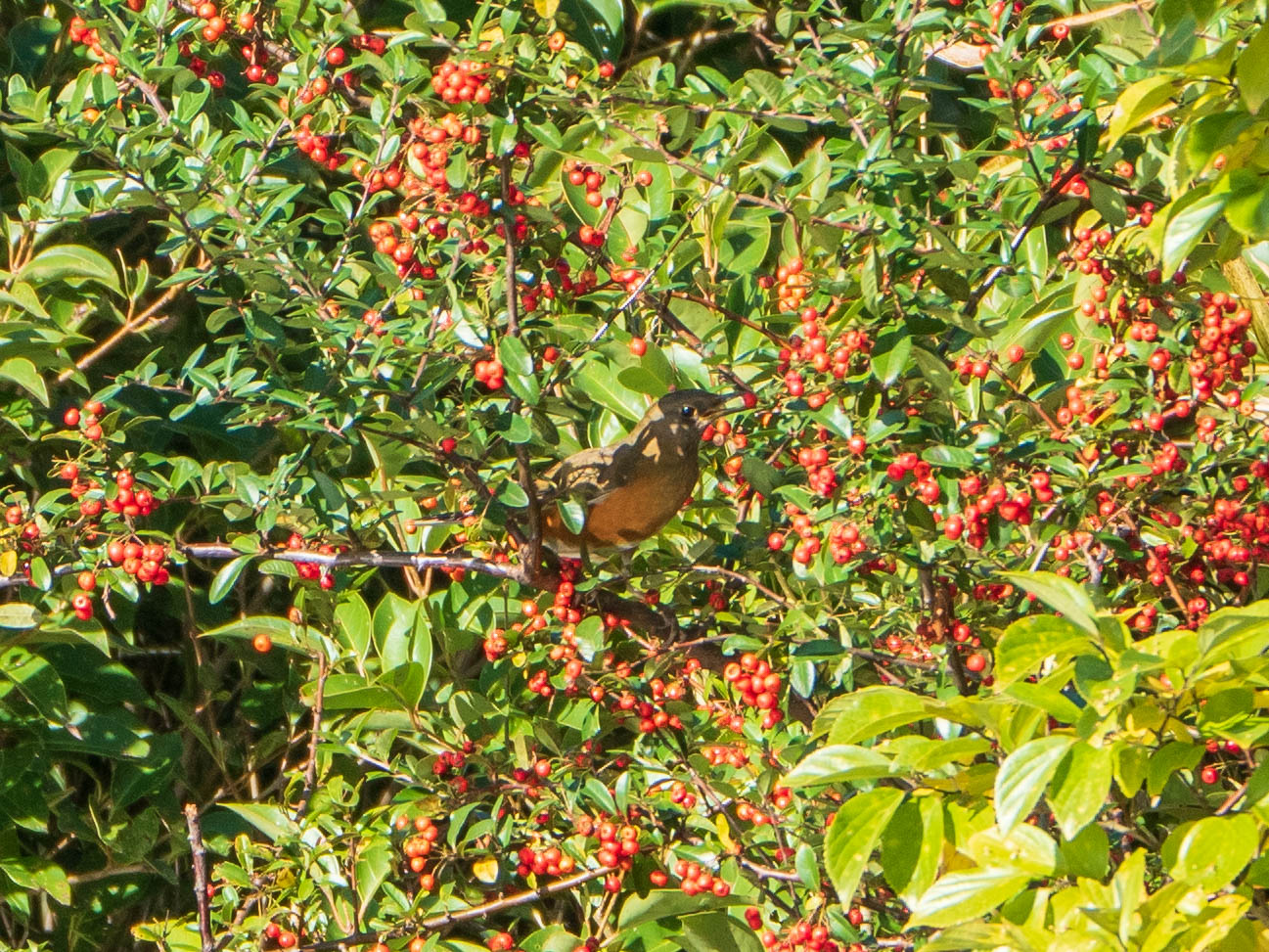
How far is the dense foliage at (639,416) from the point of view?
2.00 m

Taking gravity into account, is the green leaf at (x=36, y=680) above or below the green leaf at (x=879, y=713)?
below

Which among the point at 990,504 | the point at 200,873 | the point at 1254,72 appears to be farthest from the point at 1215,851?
the point at 200,873

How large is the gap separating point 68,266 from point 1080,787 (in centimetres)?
210

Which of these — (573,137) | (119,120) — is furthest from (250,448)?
(573,137)

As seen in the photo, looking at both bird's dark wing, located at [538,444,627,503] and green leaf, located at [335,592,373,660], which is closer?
green leaf, located at [335,592,373,660]

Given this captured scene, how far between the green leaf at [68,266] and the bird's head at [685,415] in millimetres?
1038

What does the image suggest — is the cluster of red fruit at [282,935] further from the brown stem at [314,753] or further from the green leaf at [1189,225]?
the green leaf at [1189,225]

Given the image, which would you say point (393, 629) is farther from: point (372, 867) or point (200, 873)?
point (200, 873)

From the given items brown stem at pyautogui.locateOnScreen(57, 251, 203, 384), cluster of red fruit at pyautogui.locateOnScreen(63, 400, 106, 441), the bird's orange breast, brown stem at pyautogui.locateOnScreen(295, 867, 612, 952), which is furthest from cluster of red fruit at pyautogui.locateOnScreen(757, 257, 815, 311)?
brown stem at pyautogui.locateOnScreen(57, 251, 203, 384)

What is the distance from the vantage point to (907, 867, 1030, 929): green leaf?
4.36 ft

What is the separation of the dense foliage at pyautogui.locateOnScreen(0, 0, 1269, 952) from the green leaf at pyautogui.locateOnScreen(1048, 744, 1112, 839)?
124 millimetres

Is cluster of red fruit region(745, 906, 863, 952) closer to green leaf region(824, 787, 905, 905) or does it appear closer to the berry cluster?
the berry cluster

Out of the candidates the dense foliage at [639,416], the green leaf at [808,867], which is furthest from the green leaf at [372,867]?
the green leaf at [808,867]

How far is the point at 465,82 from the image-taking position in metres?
1.89
